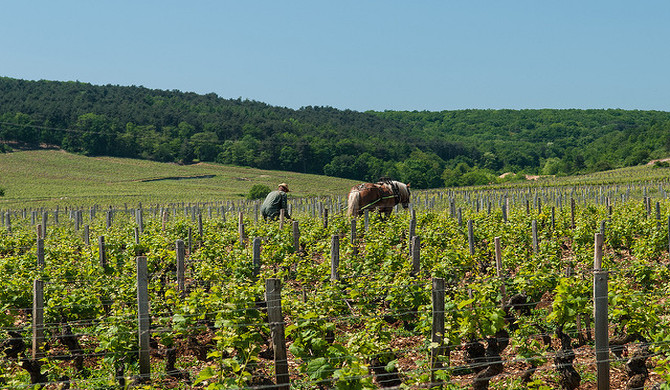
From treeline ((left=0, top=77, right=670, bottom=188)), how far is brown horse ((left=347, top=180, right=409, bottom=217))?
71877 mm

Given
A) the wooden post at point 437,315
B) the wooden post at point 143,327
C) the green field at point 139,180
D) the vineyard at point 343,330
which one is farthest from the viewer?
the green field at point 139,180

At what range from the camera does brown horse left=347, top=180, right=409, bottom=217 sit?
19750 millimetres

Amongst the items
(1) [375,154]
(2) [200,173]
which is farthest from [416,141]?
(2) [200,173]

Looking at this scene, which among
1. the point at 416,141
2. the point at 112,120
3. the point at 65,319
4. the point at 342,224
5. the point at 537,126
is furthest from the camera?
the point at 537,126

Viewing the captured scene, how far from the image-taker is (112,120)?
10756 centimetres

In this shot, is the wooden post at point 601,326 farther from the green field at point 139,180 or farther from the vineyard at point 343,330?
the green field at point 139,180

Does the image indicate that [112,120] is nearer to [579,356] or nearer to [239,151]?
[239,151]

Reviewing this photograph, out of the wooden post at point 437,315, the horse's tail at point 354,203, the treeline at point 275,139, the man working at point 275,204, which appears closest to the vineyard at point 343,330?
the wooden post at point 437,315

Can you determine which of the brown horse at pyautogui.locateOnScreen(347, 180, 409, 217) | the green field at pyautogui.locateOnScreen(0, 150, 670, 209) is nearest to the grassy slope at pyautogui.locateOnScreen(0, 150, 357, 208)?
the green field at pyautogui.locateOnScreen(0, 150, 670, 209)

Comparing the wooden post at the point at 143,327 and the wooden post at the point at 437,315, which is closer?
the wooden post at the point at 437,315

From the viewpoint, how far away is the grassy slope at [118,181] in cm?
6512

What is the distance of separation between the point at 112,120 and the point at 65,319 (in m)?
107

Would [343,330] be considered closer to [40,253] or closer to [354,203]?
[40,253]

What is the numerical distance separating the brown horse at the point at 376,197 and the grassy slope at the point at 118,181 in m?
45.4
